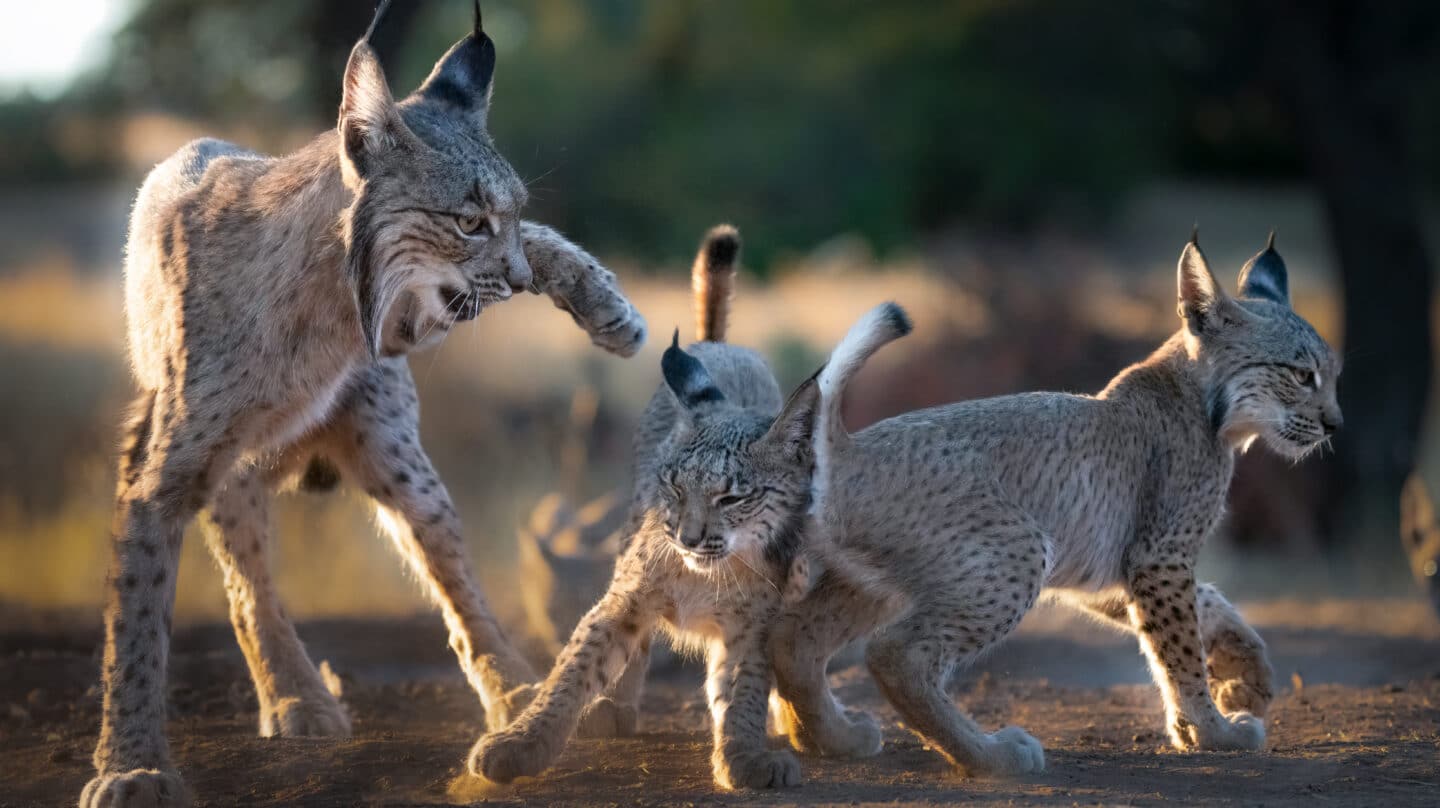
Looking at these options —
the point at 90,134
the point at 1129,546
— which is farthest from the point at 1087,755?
the point at 90,134

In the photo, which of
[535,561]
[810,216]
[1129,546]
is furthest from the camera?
[810,216]

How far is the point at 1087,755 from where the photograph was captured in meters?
5.99

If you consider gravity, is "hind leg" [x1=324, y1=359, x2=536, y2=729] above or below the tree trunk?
below

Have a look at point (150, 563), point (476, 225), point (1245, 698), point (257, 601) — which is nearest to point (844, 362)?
point (476, 225)

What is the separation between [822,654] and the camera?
5.91 metres

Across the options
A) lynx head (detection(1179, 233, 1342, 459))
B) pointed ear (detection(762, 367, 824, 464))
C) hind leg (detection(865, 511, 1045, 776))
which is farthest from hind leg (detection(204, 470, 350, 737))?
lynx head (detection(1179, 233, 1342, 459))

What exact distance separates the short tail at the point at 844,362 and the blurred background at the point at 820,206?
2859 mm

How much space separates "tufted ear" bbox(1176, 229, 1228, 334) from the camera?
6379mm

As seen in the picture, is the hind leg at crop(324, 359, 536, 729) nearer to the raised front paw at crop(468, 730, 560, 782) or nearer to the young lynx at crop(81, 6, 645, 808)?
the young lynx at crop(81, 6, 645, 808)

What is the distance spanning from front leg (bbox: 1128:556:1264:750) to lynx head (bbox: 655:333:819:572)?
52.7 inches

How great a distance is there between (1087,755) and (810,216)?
18998mm

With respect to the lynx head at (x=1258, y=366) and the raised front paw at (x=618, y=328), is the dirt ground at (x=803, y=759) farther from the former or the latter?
the raised front paw at (x=618, y=328)

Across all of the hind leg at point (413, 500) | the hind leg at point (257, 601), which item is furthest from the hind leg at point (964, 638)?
the hind leg at point (257, 601)

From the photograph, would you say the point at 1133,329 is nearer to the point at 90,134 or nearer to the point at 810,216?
the point at 810,216
